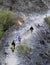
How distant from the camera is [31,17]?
34.8 m

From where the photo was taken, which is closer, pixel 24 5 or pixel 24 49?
pixel 24 49

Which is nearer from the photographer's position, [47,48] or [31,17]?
[47,48]

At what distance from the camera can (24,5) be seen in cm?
3781

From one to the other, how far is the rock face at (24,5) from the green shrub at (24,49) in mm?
11077

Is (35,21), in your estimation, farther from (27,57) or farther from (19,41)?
(27,57)

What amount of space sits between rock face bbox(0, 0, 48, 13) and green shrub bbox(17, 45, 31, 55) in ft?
36.3

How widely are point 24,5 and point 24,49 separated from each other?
13.3 m

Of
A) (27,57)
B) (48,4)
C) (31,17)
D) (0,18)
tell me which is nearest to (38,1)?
(48,4)

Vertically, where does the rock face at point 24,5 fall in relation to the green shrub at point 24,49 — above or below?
below

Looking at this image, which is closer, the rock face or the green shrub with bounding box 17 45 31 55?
the green shrub with bounding box 17 45 31 55

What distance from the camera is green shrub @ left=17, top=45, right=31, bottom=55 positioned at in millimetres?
25336

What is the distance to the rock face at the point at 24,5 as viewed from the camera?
120 feet

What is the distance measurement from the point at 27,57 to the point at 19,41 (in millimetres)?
2409

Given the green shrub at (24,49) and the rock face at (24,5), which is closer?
the green shrub at (24,49)
